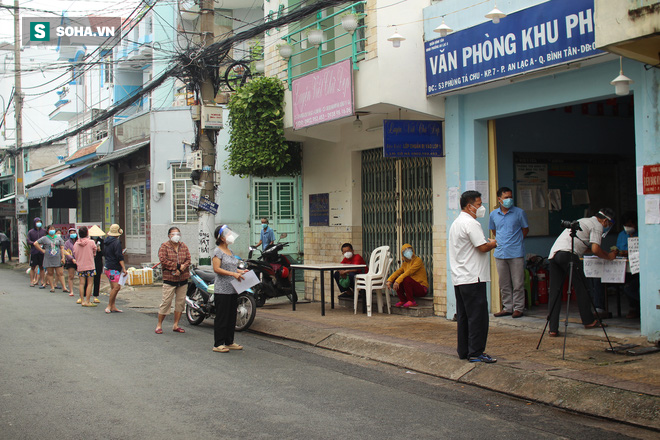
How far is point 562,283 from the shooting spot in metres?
8.35

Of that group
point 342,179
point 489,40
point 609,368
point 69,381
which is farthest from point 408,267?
point 69,381

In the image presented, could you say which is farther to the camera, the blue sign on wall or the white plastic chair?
the blue sign on wall

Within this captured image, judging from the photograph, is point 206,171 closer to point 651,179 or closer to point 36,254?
point 651,179

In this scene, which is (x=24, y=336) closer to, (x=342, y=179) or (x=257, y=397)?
(x=257, y=397)

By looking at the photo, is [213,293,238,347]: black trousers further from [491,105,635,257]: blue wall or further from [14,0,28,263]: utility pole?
[14,0,28,263]: utility pole

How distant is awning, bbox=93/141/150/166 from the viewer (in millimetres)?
21641

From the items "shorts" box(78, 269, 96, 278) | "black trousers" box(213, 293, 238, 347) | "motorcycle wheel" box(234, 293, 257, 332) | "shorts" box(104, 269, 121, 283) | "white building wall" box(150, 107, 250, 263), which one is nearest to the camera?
"black trousers" box(213, 293, 238, 347)

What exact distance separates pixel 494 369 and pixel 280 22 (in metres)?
7.78

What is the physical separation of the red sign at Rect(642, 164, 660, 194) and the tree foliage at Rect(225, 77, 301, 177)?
7068 millimetres

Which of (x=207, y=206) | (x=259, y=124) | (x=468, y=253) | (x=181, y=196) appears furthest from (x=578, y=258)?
(x=181, y=196)

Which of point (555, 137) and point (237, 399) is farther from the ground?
point (555, 137)

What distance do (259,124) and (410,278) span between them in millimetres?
4380

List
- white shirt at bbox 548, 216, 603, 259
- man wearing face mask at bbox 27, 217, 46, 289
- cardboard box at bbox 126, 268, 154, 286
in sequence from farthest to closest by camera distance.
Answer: man wearing face mask at bbox 27, 217, 46, 289
cardboard box at bbox 126, 268, 154, 286
white shirt at bbox 548, 216, 603, 259

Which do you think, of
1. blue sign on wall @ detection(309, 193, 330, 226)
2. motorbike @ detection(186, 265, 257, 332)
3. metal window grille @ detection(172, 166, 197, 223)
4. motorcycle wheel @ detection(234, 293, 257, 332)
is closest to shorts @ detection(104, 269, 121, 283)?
motorbike @ detection(186, 265, 257, 332)
